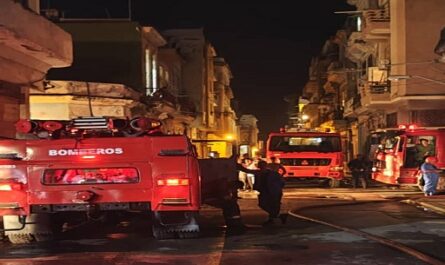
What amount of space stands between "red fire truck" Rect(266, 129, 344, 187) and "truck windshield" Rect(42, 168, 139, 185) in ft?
62.1

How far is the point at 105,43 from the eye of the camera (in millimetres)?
35281

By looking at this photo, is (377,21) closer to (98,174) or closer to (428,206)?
(428,206)

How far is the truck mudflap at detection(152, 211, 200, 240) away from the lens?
38.7 feet

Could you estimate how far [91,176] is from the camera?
11133 mm

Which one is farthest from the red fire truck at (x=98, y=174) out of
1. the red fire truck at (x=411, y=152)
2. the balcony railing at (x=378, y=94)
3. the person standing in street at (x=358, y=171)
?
the balcony railing at (x=378, y=94)

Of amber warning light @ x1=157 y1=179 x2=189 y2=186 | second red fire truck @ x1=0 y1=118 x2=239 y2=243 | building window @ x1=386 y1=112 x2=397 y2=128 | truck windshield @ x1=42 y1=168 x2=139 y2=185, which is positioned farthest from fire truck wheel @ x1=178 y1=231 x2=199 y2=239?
building window @ x1=386 y1=112 x2=397 y2=128

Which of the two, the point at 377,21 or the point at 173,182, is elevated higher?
the point at 377,21

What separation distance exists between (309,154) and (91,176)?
1944cm

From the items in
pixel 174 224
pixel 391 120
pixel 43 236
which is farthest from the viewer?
pixel 391 120

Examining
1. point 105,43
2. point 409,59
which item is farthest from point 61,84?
point 409,59

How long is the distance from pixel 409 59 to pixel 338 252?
26485 mm

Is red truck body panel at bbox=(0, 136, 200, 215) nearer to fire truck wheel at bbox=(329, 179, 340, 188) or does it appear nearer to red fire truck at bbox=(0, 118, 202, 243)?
red fire truck at bbox=(0, 118, 202, 243)

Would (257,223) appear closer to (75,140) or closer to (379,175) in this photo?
(75,140)

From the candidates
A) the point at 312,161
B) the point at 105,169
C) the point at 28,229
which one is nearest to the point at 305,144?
the point at 312,161
